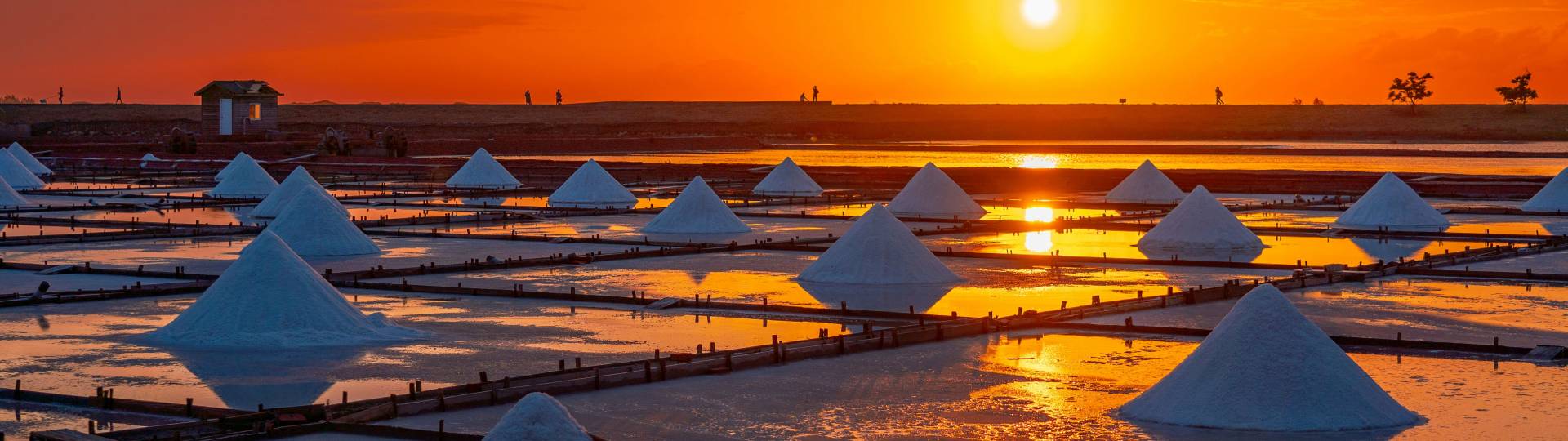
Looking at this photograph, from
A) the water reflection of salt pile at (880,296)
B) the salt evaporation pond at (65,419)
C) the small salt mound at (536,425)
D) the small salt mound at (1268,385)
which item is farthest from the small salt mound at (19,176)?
the small salt mound at (536,425)

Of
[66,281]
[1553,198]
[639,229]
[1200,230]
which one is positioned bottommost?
[66,281]

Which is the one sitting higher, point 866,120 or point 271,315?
point 866,120

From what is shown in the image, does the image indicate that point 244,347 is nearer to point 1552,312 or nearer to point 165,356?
point 165,356

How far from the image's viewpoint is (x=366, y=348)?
11.1 m

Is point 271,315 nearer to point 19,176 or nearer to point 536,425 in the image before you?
point 536,425

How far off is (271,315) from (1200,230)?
425 inches

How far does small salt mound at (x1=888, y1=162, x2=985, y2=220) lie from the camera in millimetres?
25859

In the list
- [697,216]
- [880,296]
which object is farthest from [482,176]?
[880,296]

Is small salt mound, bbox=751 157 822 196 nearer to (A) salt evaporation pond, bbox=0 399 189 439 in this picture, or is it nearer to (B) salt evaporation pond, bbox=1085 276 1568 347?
(B) salt evaporation pond, bbox=1085 276 1568 347

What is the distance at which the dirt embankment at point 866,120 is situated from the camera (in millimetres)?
96375

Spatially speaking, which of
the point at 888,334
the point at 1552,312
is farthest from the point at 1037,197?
the point at 888,334

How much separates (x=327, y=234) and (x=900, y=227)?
6.05m

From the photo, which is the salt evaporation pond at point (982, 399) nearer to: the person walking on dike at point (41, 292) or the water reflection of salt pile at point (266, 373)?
the water reflection of salt pile at point (266, 373)

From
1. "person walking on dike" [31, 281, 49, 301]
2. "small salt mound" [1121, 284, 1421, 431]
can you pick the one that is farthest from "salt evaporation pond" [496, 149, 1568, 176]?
"small salt mound" [1121, 284, 1421, 431]
